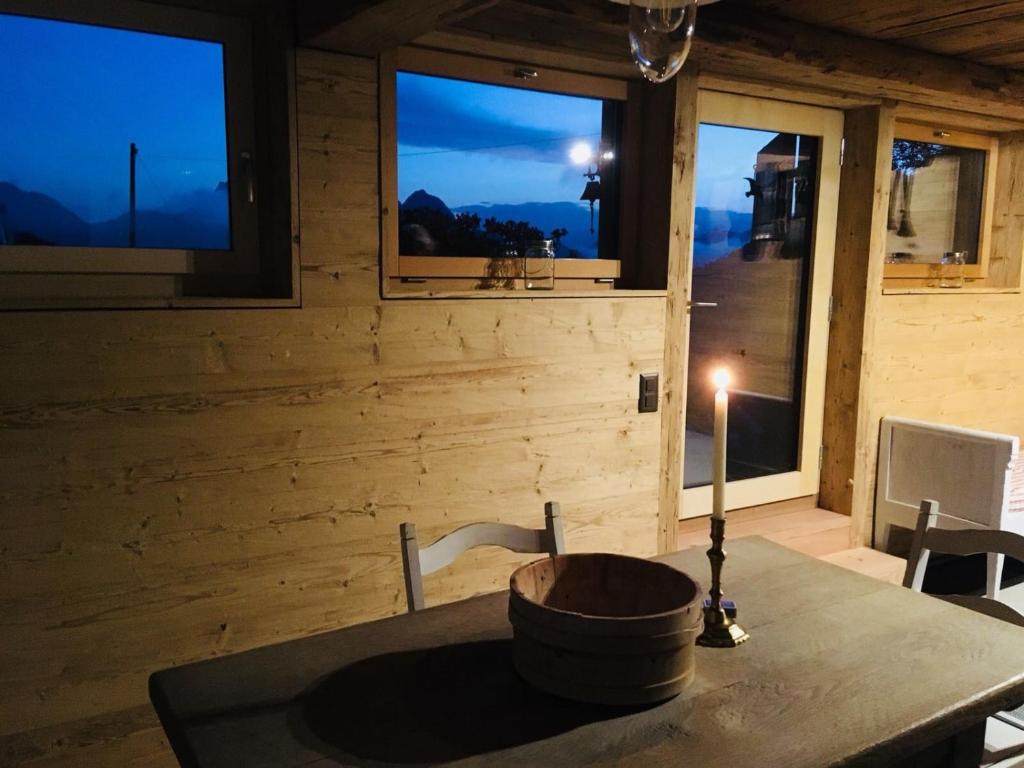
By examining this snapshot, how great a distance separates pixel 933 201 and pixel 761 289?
1313mm

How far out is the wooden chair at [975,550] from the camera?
177 centimetres

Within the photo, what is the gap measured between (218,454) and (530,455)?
0.99 metres

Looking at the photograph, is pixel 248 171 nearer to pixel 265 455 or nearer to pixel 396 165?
pixel 396 165

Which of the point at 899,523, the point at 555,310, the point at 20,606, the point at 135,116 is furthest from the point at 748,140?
the point at 20,606

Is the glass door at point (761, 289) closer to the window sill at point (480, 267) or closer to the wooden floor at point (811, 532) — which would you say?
the wooden floor at point (811, 532)

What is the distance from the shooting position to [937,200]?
4301 millimetres

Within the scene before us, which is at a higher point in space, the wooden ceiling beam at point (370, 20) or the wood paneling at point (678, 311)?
the wooden ceiling beam at point (370, 20)

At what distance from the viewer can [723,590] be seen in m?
1.69

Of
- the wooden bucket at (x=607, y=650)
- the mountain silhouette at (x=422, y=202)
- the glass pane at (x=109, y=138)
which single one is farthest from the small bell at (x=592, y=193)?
the wooden bucket at (x=607, y=650)

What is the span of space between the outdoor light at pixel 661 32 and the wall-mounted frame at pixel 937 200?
295cm

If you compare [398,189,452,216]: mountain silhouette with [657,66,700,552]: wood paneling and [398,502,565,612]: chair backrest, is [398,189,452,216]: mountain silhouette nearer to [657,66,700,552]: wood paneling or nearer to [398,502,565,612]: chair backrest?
[657,66,700,552]: wood paneling

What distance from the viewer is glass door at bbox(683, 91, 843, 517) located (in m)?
3.45

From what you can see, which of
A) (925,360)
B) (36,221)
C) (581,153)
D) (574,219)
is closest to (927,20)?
(581,153)

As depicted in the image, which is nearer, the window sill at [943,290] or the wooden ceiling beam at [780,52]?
the wooden ceiling beam at [780,52]
